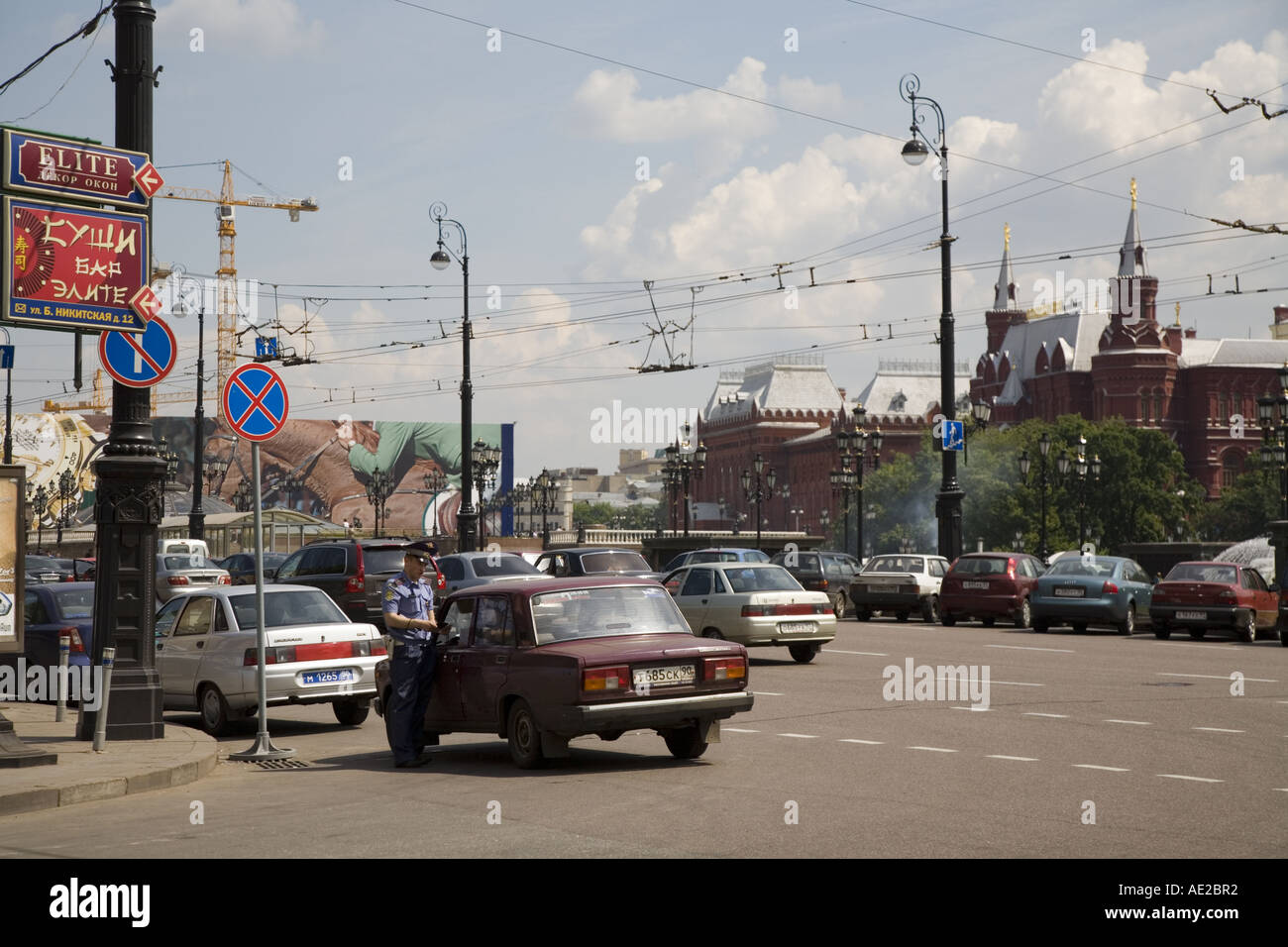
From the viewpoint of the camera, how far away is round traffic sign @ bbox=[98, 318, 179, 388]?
A: 13.6 metres

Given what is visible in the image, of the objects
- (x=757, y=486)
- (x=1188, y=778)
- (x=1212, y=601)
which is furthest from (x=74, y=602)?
(x=757, y=486)

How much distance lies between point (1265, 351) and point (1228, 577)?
115 meters

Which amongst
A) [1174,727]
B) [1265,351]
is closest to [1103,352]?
[1265,351]

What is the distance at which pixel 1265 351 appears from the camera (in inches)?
5276

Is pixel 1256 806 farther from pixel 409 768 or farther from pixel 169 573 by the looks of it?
pixel 169 573

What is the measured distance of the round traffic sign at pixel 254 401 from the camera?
1368 cm

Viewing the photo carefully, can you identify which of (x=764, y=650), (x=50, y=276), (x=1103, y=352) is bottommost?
(x=764, y=650)

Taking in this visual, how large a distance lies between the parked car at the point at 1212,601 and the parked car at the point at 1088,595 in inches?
26.1

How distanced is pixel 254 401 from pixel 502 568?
14889 millimetres

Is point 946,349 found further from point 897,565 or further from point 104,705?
point 104,705

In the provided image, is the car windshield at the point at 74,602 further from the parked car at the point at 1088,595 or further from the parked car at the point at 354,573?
the parked car at the point at 1088,595

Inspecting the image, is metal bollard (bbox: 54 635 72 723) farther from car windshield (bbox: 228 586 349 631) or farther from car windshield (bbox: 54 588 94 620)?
car windshield (bbox: 54 588 94 620)
